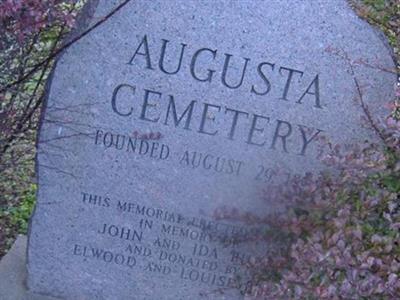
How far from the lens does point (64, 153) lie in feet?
11.6

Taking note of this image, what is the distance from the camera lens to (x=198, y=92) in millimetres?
3428

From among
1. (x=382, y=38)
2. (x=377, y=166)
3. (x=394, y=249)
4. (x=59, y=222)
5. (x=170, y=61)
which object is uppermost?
Result: (x=382, y=38)

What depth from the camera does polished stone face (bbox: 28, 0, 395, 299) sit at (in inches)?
133

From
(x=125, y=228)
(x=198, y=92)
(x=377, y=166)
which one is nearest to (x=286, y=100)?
(x=198, y=92)

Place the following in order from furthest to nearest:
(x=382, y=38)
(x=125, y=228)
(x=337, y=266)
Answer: (x=125, y=228)
(x=382, y=38)
(x=337, y=266)

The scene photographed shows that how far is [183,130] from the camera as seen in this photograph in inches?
136

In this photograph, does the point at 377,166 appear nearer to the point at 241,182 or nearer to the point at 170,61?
the point at 241,182

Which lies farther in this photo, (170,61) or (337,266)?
(170,61)

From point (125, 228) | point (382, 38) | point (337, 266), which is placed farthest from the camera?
point (125, 228)

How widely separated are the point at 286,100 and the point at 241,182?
37 cm

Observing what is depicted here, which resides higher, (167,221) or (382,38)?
(382,38)

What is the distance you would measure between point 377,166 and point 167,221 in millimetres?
A: 973

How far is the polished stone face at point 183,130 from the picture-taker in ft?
11.0

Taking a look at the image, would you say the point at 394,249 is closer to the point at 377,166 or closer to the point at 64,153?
the point at 377,166
